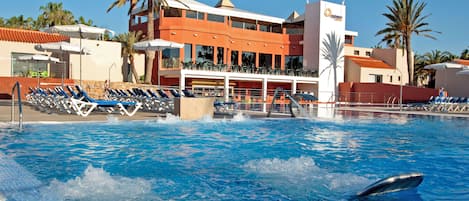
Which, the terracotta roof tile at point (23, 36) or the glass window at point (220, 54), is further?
the glass window at point (220, 54)

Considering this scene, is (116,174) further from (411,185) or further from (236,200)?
(411,185)

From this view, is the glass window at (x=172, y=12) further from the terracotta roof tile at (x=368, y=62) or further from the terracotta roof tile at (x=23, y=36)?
the terracotta roof tile at (x=368, y=62)

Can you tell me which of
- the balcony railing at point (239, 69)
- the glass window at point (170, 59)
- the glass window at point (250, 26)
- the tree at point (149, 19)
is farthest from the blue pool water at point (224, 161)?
the glass window at point (250, 26)

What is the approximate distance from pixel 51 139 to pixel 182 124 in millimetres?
4263

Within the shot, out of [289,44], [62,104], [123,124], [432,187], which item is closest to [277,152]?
[432,187]

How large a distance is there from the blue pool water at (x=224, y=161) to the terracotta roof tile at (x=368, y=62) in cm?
2714

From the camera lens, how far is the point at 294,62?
3859 centimetres

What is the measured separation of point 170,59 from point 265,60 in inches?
417

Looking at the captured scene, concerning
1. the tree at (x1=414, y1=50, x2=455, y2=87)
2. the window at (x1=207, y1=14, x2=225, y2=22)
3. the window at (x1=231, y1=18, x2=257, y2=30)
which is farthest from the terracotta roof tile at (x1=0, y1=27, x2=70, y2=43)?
the tree at (x1=414, y1=50, x2=455, y2=87)

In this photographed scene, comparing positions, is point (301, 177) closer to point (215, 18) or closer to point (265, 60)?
point (215, 18)

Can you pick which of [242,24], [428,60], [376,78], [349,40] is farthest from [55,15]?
[428,60]

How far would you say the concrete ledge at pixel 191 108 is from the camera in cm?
1335

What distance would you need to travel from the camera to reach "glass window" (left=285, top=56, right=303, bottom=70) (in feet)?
126

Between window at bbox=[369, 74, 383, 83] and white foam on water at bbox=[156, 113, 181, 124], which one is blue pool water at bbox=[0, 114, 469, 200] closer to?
white foam on water at bbox=[156, 113, 181, 124]
